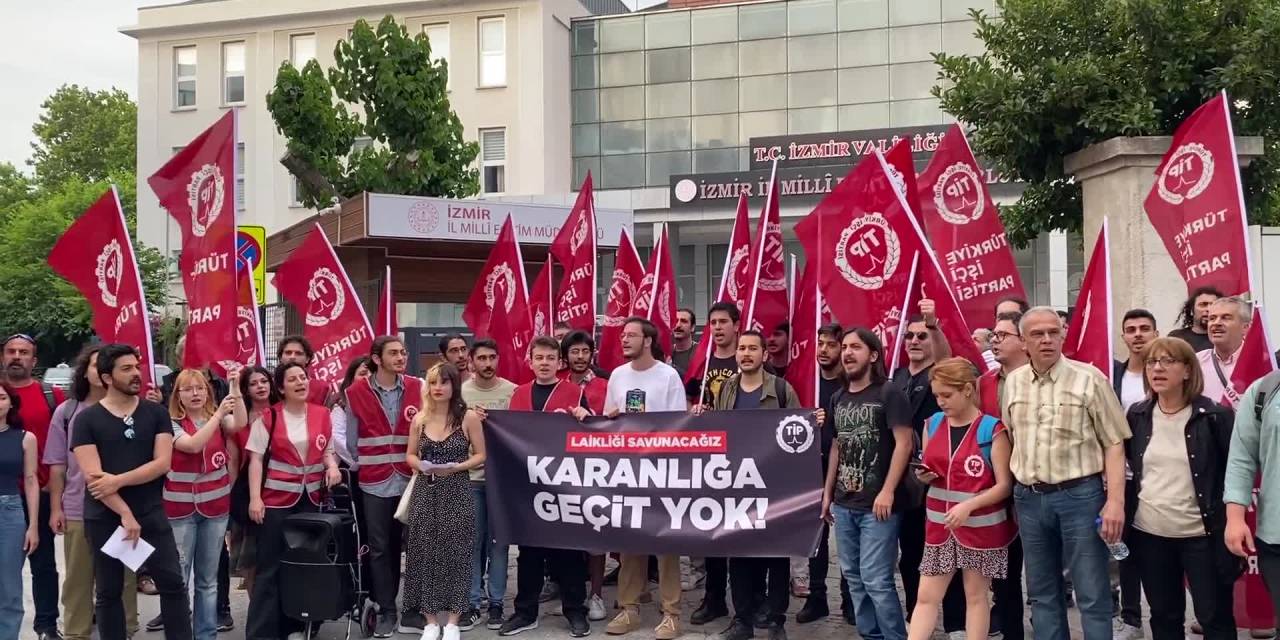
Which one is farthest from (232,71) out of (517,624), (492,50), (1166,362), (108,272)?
(1166,362)

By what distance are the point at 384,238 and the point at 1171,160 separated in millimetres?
9895

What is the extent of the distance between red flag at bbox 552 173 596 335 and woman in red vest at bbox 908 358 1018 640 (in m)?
5.06

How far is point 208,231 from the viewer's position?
25.4 feet

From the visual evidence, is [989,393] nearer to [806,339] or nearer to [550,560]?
[806,339]

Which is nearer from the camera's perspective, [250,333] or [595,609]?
[250,333]

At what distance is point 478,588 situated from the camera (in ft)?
26.8

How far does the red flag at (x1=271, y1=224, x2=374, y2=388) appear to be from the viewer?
9.80 metres

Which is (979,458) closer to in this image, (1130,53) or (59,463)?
(59,463)

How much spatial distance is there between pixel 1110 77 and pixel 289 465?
8471mm

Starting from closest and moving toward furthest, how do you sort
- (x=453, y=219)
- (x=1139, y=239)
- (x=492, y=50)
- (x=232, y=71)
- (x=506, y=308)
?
1. (x=506, y=308)
2. (x=1139, y=239)
3. (x=453, y=219)
4. (x=492, y=50)
5. (x=232, y=71)

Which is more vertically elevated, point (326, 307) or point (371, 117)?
point (371, 117)

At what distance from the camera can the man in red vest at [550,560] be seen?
7.91 metres

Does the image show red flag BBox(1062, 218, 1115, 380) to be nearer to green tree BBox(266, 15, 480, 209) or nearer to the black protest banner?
the black protest banner

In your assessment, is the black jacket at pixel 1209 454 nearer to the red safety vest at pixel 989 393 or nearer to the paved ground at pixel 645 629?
the red safety vest at pixel 989 393
